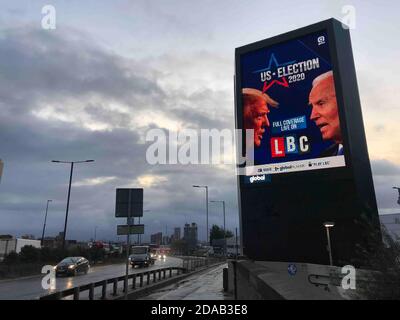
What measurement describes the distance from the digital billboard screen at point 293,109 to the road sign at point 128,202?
16.4 metres

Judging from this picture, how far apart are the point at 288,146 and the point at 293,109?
2.64 meters

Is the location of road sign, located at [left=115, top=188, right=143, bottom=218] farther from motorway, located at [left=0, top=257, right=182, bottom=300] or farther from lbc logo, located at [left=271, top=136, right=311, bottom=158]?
lbc logo, located at [left=271, top=136, right=311, bottom=158]

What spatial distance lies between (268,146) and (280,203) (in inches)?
167

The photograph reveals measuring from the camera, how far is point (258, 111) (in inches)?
1177

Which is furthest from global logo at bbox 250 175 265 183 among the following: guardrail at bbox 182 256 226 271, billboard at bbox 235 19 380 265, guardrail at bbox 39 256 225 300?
guardrail at bbox 182 256 226 271

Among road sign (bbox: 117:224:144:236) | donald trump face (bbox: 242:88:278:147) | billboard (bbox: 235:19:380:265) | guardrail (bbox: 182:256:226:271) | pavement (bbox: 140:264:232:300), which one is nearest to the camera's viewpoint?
road sign (bbox: 117:224:144:236)

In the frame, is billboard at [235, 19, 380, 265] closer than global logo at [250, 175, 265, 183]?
Yes

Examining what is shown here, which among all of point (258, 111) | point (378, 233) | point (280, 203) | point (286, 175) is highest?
point (258, 111)

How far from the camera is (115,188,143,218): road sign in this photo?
13.0 meters

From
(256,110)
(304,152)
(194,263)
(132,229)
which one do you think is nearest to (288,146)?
(304,152)

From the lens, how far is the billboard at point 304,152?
1037 inches
